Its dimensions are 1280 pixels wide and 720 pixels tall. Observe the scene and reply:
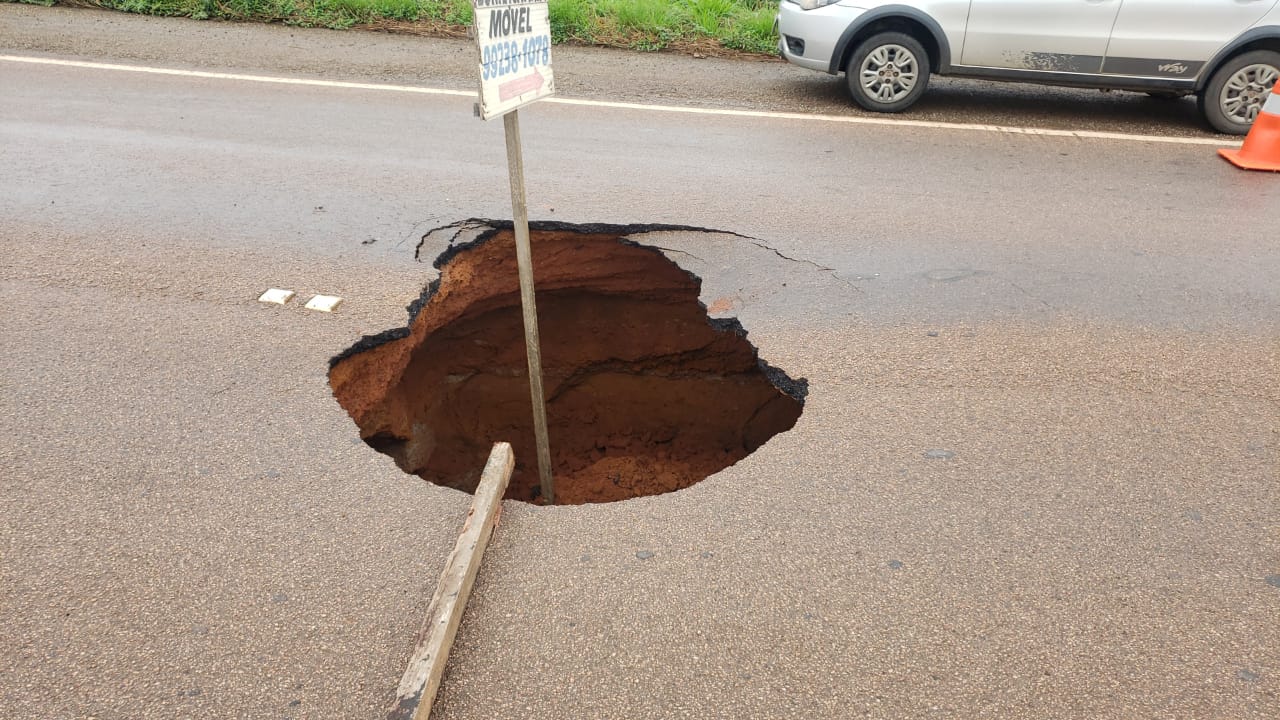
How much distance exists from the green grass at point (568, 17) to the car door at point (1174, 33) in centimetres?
390

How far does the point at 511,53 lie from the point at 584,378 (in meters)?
3.33

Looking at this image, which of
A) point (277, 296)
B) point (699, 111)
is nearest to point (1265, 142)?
point (699, 111)

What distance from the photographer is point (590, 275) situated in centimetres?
580

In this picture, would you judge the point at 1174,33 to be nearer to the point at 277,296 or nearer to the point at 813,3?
the point at 813,3

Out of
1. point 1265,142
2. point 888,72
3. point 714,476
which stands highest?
point 888,72

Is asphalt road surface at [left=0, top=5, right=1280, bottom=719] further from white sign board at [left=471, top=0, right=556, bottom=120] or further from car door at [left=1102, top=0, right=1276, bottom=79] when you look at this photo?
white sign board at [left=471, top=0, right=556, bottom=120]

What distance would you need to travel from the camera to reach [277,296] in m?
4.54

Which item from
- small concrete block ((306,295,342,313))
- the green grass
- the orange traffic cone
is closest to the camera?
small concrete block ((306,295,342,313))

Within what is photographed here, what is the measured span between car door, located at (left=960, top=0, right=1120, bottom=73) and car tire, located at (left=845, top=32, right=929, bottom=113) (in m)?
0.45

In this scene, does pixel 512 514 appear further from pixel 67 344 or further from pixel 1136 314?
pixel 1136 314

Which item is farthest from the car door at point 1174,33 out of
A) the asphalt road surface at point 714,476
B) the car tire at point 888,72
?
the car tire at point 888,72

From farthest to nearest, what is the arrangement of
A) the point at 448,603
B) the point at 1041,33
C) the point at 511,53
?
the point at 1041,33 < the point at 511,53 < the point at 448,603

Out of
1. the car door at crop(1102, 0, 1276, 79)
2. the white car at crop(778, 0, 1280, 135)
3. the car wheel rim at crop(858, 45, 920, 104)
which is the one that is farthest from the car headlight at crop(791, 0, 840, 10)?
the car door at crop(1102, 0, 1276, 79)

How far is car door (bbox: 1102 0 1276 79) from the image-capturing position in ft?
24.8
